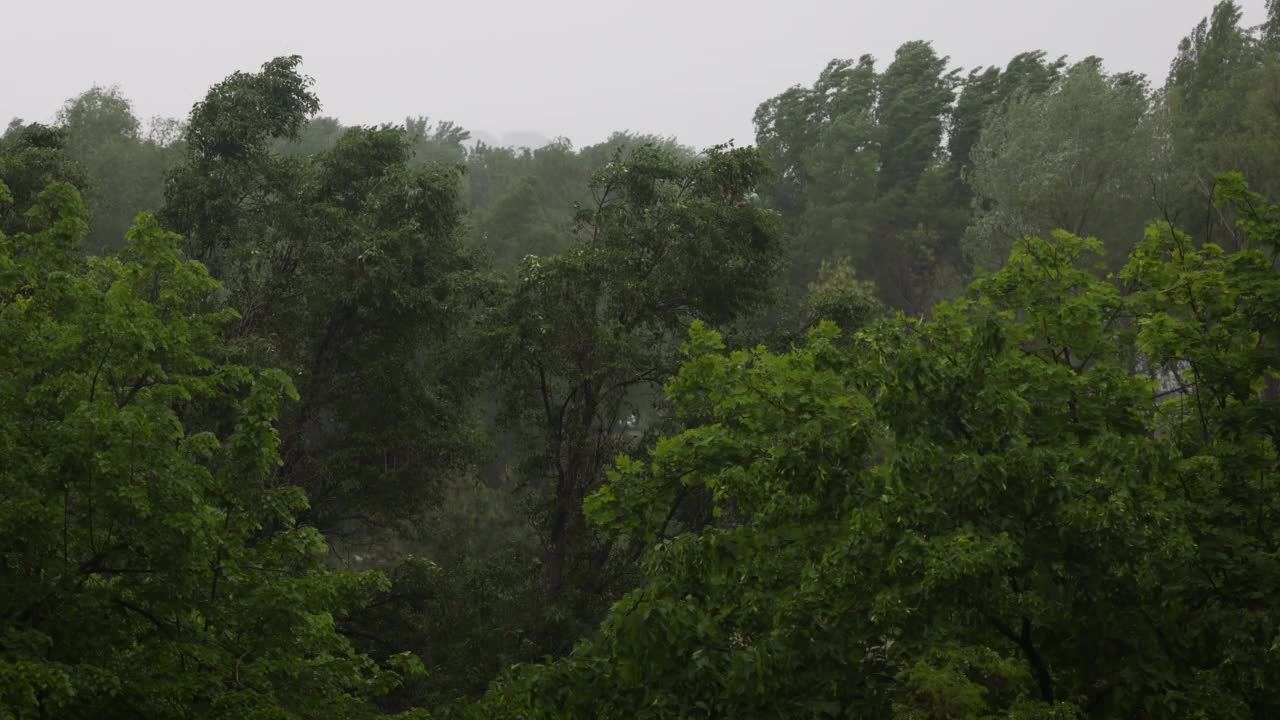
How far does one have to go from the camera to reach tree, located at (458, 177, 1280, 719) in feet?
30.4

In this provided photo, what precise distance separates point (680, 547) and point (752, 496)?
1389mm

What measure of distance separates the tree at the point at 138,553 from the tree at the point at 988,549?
234cm

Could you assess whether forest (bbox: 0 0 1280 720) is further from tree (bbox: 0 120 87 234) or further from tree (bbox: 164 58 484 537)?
tree (bbox: 164 58 484 537)

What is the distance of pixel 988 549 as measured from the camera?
8656mm

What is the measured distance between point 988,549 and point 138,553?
27.6ft

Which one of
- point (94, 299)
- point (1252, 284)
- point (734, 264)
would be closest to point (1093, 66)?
point (734, 264)

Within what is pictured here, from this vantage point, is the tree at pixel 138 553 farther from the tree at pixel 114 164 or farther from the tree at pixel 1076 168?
the tree at pixel 114 164

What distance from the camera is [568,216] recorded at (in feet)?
204

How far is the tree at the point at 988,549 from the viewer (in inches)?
364

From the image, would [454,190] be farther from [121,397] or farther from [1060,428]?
[1060,428]

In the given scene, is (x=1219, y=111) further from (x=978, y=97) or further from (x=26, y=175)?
(x=26, y=175)

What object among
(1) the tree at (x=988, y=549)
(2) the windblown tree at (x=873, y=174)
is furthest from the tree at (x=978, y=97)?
(1) the tree at (x=988, y=549)

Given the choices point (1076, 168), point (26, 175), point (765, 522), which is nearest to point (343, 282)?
point (26, 175)

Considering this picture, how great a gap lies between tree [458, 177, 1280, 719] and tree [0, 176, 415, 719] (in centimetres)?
234
